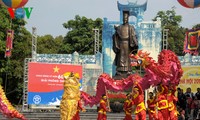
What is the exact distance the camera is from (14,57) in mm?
30906

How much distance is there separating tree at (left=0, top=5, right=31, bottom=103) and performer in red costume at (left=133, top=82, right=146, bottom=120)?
58.9 ft

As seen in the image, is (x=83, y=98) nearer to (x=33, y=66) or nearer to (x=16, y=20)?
(x=33, y=66)

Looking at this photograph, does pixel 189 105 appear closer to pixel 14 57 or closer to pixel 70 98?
pixel 70 98

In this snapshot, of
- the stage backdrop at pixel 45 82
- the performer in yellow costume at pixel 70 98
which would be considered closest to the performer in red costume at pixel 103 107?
the performer in yellow costume at pixel 70 98

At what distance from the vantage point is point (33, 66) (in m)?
21.2

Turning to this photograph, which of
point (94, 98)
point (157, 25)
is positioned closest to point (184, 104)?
point (94, 98)

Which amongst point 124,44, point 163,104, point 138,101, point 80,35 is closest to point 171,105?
point 163,104

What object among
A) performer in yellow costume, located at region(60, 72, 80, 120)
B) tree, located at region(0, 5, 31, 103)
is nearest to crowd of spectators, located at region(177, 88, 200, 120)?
performer in yellow costume, located at region(60, 72, 80, 120)

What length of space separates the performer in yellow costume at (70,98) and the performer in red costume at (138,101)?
1494 millimetres

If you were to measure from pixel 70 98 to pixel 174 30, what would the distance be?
101ft

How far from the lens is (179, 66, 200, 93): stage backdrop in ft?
71.9

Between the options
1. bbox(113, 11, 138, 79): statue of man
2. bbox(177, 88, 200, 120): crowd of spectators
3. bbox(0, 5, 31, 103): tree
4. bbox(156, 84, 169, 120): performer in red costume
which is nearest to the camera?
bbox(156, 84, 169, 120): performer in red costume

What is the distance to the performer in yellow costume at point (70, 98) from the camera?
38.3 ft

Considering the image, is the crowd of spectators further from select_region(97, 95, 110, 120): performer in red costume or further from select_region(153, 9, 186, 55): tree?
select_region(153, 9, 186, 55): tree
